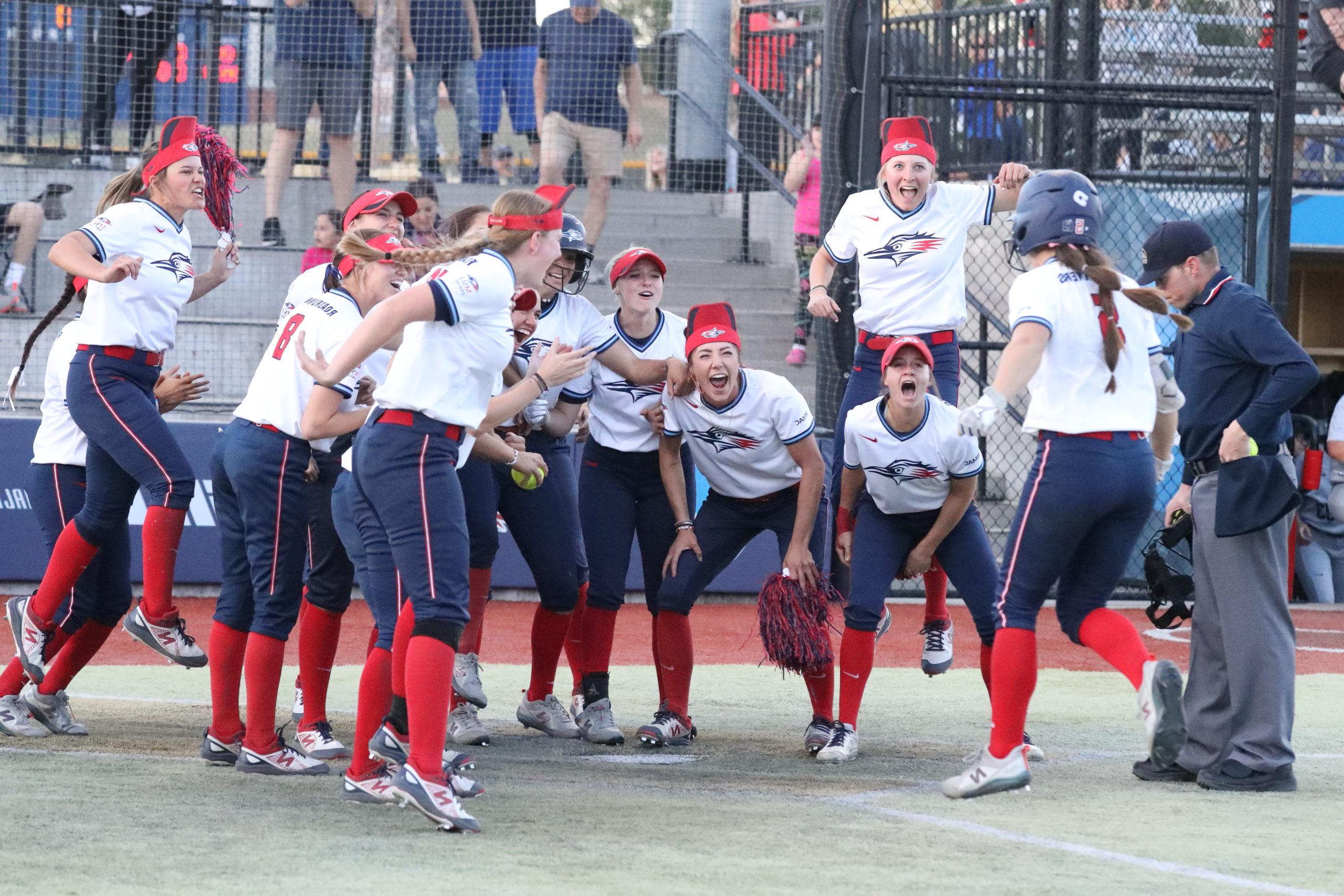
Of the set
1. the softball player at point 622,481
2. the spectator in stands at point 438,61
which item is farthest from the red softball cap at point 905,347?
the spectator in stands at point 438,61

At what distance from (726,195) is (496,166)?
2.10 meters

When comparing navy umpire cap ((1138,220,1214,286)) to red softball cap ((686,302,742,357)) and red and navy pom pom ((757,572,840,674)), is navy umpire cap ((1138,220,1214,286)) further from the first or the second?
red and navy pom pom ((757,572,840,674))

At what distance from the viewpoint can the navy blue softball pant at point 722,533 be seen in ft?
21.1

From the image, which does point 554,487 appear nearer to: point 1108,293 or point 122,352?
point 122,352

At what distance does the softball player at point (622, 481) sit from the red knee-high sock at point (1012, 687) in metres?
1.80

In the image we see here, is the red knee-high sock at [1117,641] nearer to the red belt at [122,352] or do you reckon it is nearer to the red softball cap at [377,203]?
the red softball cap at [377,203]

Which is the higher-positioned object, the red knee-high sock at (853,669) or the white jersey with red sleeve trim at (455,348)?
the white jersey with red sleeve trim at (455,348)

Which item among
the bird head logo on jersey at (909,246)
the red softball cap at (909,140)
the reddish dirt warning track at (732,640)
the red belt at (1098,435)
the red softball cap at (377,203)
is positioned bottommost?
the reddish dirt warning track at (732,640)

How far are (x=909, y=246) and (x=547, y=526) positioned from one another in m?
2.17

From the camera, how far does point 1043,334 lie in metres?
4.97

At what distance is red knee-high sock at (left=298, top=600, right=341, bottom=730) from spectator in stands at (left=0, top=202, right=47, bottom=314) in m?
7.08

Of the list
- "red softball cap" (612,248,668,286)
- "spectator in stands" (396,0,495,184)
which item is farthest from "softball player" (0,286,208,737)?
"spectator in stands" (396,0,495,184)

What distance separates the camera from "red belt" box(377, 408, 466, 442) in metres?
4.54

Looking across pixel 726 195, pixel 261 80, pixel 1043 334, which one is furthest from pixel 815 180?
pixel 1043 334
